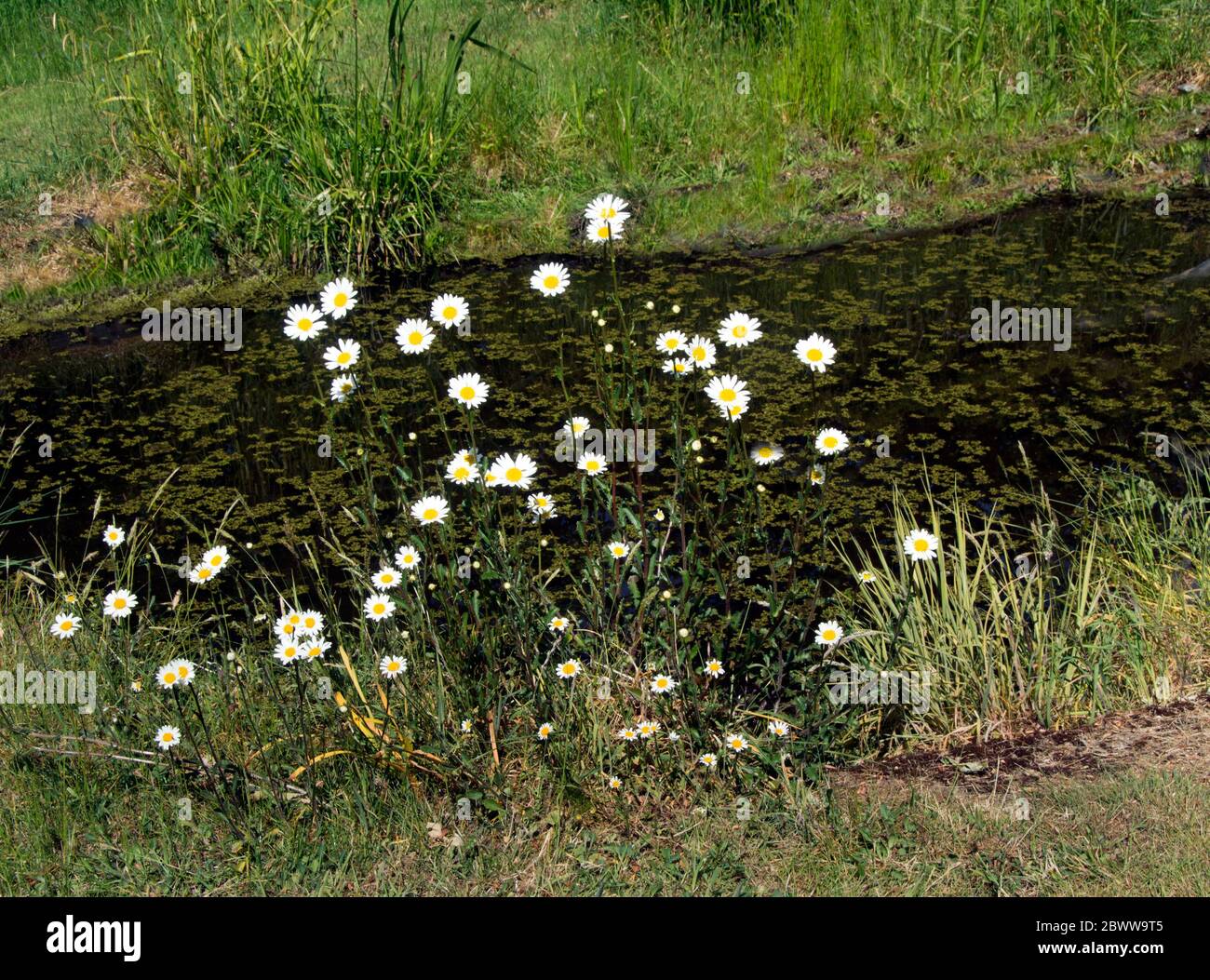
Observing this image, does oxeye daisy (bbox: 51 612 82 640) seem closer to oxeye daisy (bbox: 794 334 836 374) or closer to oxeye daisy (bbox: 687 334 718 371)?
oxeye daisy (bbox: 687 334 718 371)

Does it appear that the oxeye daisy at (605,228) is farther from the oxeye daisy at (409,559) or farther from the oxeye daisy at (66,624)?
the oxeye daisy at (66,624)

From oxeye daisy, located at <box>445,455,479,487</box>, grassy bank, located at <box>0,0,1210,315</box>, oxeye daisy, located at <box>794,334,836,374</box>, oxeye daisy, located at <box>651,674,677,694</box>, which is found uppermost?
grassy bank, located at <box>0,0,1210,315</box>

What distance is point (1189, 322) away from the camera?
5848 mm

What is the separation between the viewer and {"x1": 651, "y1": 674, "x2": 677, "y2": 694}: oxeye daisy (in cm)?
300

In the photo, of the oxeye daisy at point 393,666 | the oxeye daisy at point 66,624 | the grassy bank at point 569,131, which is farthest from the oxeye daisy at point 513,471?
the grassy bank at point 569,131

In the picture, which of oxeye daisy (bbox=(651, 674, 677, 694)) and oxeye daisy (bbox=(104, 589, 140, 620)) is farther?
oxeye daisy (bbox=(104, 589, 140, 620))

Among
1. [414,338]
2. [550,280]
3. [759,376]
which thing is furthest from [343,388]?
[759,376]

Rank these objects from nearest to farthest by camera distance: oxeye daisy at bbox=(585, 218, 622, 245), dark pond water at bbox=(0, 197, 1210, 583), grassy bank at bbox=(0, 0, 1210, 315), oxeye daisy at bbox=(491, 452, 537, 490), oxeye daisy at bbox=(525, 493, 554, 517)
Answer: oxeye daisy at bbox=(585, 218, 622, 245) → oxeye daisy at bbox=(491, 452, 537, 490) → oxeye daisy at bbox=(525, 493, 554, 517) → dark pond water at bbox=(0, 197, 1210, 583) → grassy bank at bbox=(0, 0, 1210, 315)

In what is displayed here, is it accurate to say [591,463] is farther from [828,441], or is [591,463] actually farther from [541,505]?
[828,441]

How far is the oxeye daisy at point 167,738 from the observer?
2805 millimetres

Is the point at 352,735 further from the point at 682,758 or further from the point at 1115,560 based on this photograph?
the point at 1115,560

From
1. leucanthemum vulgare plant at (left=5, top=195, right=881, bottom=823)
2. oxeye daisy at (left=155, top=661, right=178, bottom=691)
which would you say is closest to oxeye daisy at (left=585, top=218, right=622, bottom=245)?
leucanthemum vulgare plant at (left=5, top=195, right=881, bottom=823)

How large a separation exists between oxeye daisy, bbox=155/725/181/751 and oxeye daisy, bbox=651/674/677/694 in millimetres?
1126

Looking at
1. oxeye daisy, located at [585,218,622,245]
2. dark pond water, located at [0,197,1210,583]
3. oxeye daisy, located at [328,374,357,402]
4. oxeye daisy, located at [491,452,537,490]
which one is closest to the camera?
oxeye daisy, located at [585,218,622,245]
